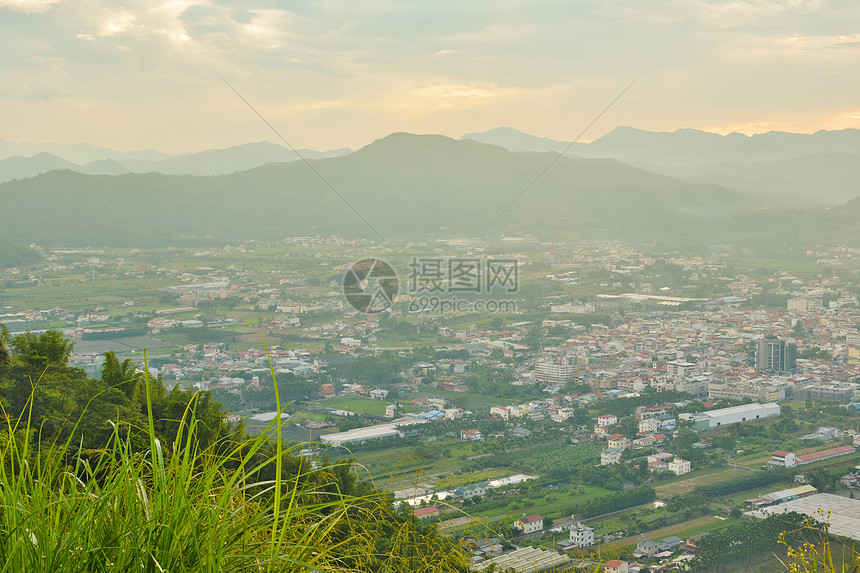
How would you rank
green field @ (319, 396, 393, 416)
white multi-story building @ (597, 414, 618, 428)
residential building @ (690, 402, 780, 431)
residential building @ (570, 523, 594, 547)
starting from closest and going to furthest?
residential building @ (570, 523, 594, 547), residential building @ (690, 402, 780, 431), white multi-story building @ (597, 414, 618, 428), green field @ (319, 396, 393, 416)

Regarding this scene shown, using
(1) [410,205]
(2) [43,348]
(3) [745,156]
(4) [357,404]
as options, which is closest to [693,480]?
(4) [357,404]

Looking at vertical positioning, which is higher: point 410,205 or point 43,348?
point 410,205

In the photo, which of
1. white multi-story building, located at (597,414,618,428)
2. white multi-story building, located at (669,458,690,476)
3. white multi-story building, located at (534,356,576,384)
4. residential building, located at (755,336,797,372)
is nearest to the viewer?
white multi-story building, located at (669,458,690,476)

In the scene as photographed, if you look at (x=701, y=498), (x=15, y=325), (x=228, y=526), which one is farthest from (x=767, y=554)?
(x=15, y=325)

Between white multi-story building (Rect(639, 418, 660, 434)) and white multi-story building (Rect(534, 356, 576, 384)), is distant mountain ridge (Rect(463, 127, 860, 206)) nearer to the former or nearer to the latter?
white multi-story building (Rect(534, 356, 576, 384))

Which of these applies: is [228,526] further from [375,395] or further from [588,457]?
[375,395]

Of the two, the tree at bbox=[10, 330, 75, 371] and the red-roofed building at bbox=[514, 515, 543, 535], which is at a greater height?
the tree at bbox=[10, 330, 75, 371]

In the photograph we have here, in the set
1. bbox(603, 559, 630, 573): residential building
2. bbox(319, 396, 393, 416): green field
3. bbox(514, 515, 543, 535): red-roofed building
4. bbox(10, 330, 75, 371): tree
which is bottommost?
bbox(319, 396, 393, 416): green field

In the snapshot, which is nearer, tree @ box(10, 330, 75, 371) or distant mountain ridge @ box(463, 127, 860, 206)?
tree @ box(10, 330, 75, 371)

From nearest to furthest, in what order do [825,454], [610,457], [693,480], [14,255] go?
[693,480] → [825,454] → [610,457] → [14,255]

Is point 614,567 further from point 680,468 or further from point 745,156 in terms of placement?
point 745,156

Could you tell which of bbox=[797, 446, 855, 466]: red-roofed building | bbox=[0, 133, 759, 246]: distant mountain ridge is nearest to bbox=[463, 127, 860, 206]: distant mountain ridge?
bbox=[0, 133, 759, 246]: distant mountain ridge
